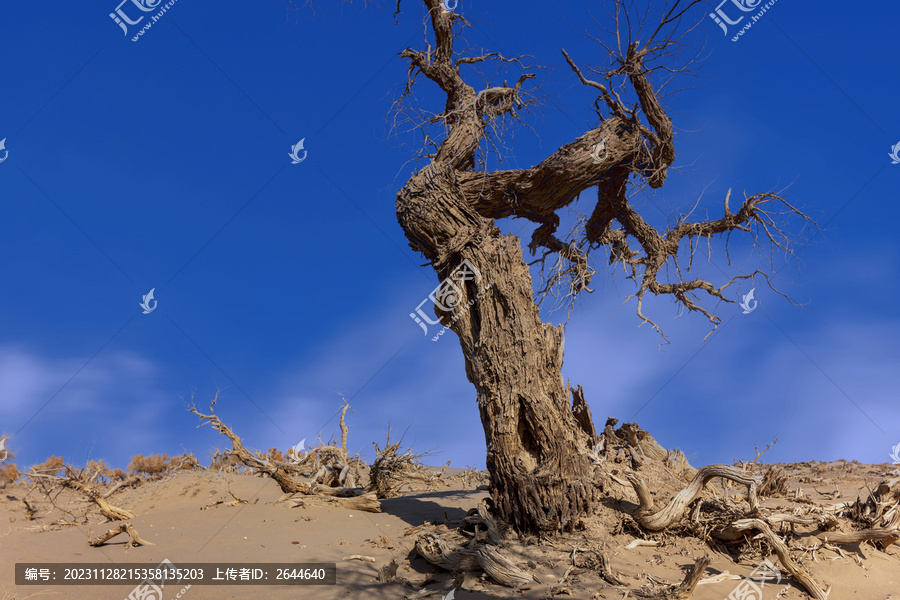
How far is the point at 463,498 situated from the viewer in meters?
9.38

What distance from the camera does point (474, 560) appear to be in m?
5.00

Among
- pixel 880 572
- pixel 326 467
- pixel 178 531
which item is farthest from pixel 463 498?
pixel 880 572

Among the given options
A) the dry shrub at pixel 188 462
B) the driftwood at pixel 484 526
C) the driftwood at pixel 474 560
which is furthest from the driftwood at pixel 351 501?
the dry shrub at pixel 188 462

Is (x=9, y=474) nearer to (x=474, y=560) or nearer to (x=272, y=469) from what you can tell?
(x=272, y=469)

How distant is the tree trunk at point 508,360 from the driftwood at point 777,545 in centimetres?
132

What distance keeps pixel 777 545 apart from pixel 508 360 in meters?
2.98

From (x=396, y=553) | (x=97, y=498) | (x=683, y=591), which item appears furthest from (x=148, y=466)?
(x=683, y=591)

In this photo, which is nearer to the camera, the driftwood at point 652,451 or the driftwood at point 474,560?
the driftwood at point 474,560

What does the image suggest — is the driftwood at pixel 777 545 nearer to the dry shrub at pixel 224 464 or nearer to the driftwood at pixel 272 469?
the driftwood at pixel 272 469

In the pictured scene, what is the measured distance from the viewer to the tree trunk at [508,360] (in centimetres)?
575

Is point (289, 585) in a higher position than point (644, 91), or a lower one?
lower

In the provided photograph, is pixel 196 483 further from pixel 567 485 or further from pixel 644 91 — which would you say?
pixel 644 91

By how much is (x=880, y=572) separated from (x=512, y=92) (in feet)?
23.1

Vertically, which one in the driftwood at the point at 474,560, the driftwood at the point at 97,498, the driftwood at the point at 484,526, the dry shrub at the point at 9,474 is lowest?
the driftwood at the point at 474,560
